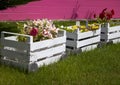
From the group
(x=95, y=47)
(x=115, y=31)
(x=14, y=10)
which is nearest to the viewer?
(x=95, y=47)

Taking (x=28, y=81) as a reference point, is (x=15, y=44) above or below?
above

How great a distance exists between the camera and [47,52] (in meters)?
7.70

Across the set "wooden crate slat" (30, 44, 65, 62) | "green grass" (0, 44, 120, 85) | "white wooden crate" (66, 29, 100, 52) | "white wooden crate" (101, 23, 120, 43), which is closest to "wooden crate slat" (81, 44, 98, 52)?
"white wooden crate" (66, 29, 100, 52)

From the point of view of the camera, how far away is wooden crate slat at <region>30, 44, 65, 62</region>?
7297 millimetres

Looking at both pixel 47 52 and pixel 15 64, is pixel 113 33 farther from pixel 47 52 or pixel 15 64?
pixel 15 64

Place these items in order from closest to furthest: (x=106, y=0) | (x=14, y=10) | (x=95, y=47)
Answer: (x=95, y=47) → (x=14, y=10) → (x=106, y=0)

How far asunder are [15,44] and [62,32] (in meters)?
1.35

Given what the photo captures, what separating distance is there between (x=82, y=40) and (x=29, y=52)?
230cm

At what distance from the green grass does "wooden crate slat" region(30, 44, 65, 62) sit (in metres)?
0.23

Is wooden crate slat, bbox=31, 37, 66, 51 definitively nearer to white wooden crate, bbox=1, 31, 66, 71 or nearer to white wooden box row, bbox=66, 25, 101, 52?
white wooden crate, bbox=1, 31, 66, 71

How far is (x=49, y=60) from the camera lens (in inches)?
309

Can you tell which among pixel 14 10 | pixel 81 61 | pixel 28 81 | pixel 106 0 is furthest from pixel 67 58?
pixel 106 0

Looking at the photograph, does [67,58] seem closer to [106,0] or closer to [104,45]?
[104,45]

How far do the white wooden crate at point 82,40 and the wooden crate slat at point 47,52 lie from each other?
0.73 metres
